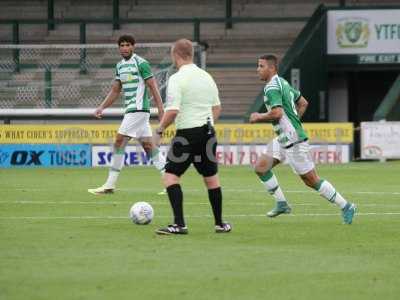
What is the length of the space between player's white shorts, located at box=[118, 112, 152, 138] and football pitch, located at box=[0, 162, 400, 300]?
93 cm

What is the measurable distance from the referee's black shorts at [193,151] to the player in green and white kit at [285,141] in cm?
89

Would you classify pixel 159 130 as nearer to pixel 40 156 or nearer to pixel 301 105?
pixel 301 105

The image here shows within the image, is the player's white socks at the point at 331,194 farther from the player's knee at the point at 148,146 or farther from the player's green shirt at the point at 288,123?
the player's knee at the point at 148,146

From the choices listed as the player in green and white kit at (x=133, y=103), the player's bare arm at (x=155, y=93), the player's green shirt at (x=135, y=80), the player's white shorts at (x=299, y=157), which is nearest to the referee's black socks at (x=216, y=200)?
the player's white shorts at (x=299, y=157)

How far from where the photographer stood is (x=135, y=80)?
19531 mm

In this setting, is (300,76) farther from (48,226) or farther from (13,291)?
(13,291)

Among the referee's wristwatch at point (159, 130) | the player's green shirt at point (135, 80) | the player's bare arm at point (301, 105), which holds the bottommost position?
the referee's wristwatch at point (159, 130)

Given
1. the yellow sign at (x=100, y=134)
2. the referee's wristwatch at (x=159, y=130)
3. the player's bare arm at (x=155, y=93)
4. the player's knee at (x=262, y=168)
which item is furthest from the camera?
the yellow sign at (x=100, y=134)

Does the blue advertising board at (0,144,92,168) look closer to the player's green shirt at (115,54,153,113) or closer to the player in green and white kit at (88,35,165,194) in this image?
the player in green and white kit at (88,35,165,194)

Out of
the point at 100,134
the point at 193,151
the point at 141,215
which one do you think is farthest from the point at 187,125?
the point at 100,134

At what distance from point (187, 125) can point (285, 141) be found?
79.8 inches

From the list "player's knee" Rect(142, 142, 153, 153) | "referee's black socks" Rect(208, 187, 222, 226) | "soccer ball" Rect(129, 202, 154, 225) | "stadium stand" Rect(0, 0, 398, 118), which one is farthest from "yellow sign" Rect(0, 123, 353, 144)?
"referee's black socks" Rect(208, 187, 222, 226)

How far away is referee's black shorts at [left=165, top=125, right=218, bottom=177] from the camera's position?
1369cm

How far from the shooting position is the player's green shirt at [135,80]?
Result: 63.7 ft
